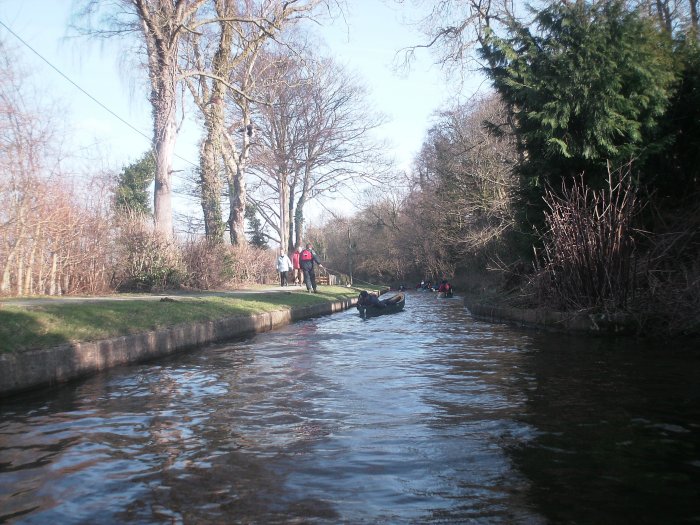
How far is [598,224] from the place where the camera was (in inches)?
429

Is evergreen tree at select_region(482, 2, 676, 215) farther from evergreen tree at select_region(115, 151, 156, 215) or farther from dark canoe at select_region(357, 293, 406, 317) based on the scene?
evergreen tree at select_region(115, 151, 156, 215)

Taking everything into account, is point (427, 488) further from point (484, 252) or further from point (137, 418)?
point (484, 252)

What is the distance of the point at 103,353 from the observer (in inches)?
341

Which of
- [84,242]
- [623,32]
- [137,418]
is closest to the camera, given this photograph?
[137,418]

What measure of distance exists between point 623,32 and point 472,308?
28.3ft

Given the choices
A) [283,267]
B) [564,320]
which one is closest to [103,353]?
[564,320]

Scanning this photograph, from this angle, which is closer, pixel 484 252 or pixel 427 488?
pixel 427 488

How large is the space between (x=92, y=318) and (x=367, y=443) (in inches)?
247

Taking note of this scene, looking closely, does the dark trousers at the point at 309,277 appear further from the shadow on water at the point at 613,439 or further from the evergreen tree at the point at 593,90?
the shadow on water at the point at 613,439

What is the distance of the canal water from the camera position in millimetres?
3658

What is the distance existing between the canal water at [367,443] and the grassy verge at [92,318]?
2.35ft

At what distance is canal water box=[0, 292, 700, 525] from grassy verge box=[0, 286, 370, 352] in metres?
0.72

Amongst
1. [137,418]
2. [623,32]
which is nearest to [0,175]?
[137,418]

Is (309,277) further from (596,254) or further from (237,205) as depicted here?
(596,254)
